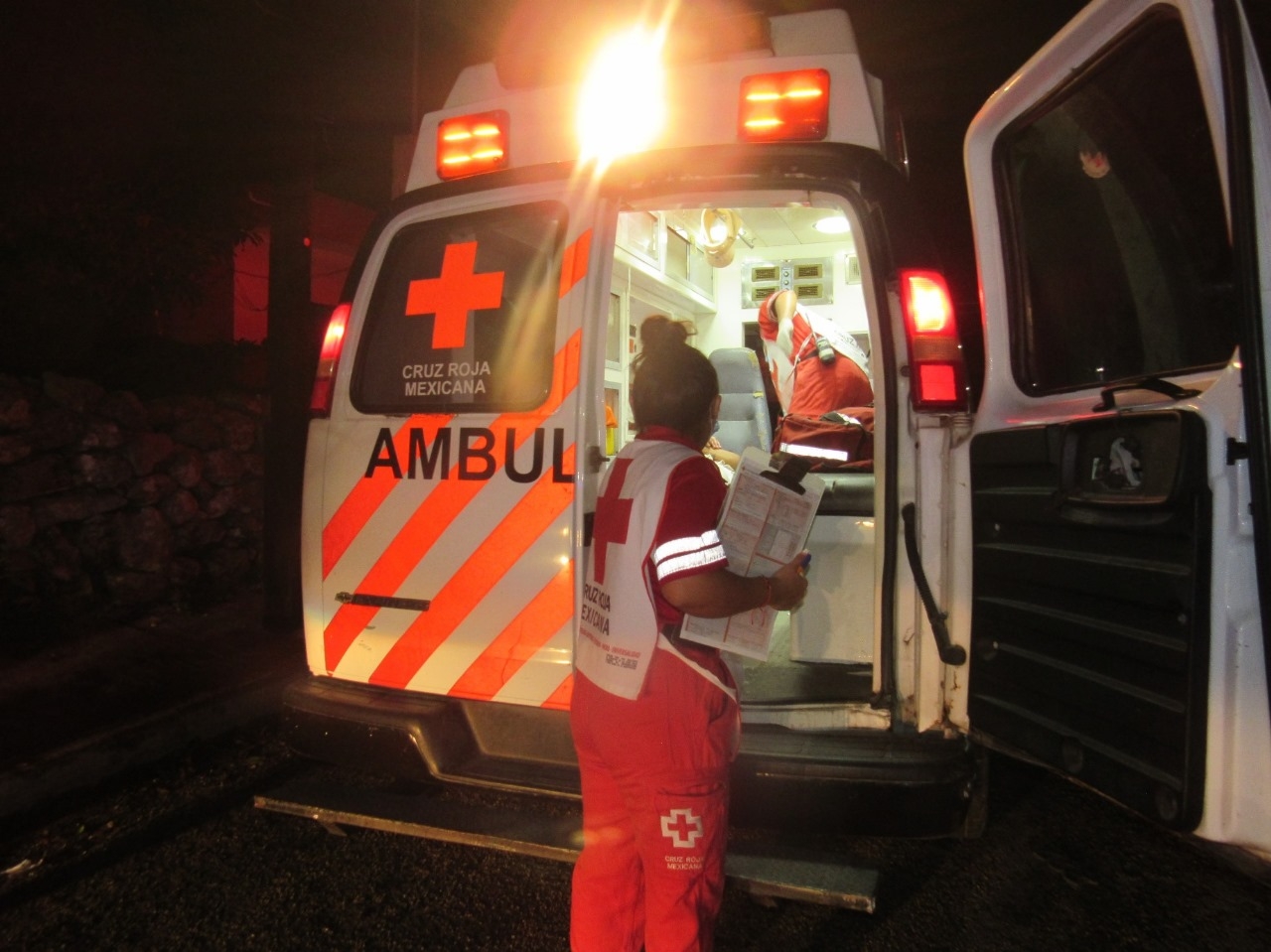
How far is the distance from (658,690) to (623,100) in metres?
1.70

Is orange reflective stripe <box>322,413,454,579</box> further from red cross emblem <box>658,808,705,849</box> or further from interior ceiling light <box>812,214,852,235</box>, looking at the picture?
interior ceiling light <box>812,214,852,235</box>

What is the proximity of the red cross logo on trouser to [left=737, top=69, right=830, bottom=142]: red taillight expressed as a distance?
1.74 metres

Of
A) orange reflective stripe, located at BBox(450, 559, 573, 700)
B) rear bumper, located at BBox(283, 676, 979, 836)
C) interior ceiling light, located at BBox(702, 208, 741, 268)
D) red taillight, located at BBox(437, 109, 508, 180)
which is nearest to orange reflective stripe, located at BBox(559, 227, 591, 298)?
red taillight, located at BBox(437, 109, 508, 180)

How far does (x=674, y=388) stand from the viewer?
1825mm

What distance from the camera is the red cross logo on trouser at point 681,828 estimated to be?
1.65 meters

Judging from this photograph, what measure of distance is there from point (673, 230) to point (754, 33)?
276 centimetres

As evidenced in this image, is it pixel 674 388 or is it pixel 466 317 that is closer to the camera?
pixel 674 388

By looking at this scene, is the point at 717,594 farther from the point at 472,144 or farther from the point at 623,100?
the point at 472,144

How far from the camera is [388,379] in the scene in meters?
2.49

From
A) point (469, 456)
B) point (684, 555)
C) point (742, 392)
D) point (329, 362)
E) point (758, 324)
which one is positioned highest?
point (758, 324)

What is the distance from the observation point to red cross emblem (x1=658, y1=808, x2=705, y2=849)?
64.9 inches

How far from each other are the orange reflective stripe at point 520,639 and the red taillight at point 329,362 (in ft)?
3.05

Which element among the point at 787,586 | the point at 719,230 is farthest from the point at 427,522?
the point at 719,230

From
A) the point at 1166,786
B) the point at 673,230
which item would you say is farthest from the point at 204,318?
the point at 1166,786
